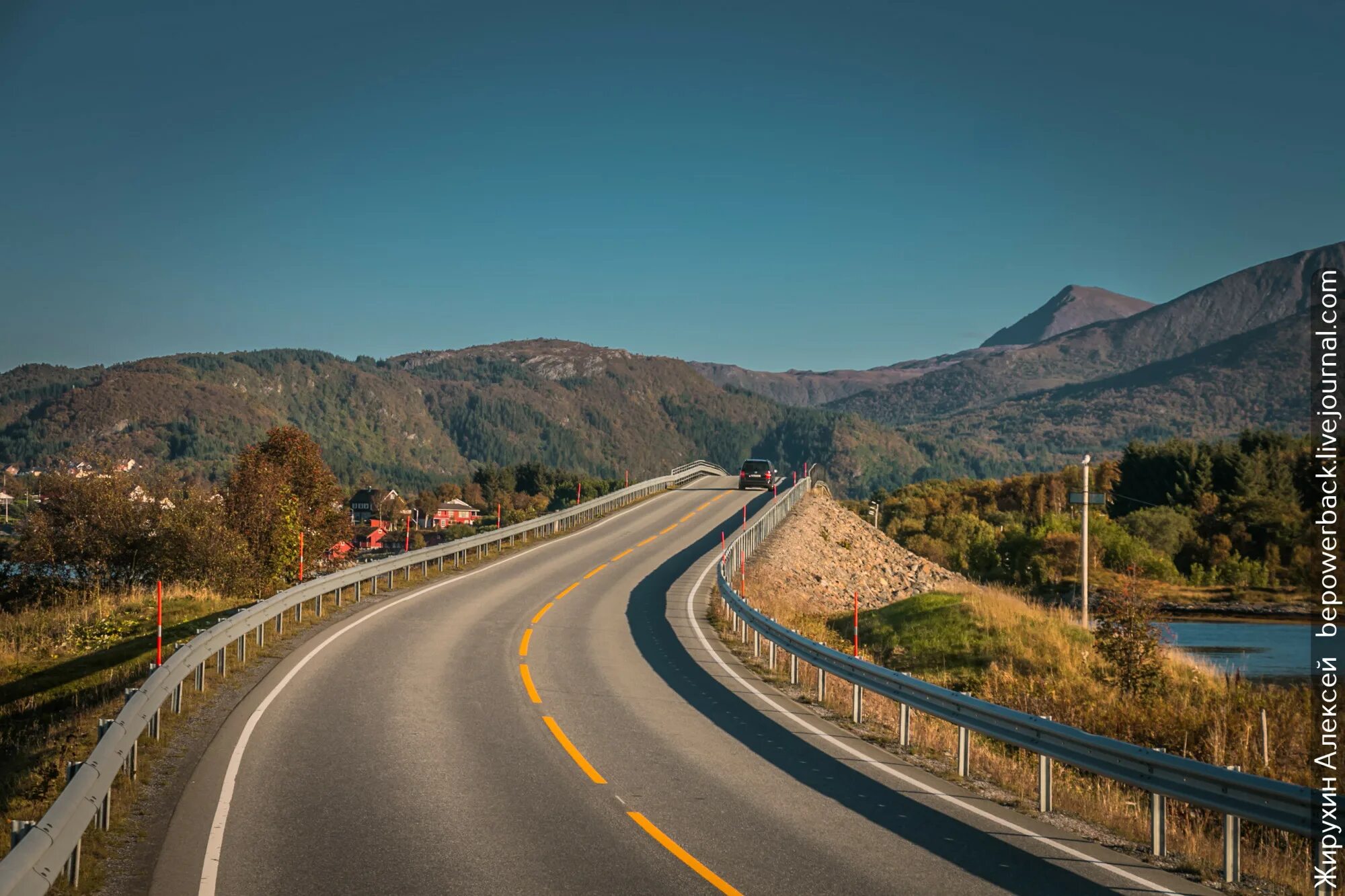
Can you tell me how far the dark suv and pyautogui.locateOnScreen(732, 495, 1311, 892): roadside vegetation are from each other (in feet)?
45.3

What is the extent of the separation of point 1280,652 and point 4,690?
4657 cm

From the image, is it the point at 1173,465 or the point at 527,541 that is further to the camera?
the point at 1173,465

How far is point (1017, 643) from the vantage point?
104 ft

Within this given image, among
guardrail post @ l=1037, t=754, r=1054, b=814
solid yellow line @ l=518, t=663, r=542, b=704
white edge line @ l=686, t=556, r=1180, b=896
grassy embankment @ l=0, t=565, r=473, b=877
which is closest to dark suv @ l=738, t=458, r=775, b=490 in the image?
grassy embankment @ l=0, t=565, r=473, b=877

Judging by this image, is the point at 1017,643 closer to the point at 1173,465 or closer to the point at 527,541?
the point at 527,541

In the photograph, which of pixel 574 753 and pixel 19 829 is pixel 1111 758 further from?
pixel 19 829

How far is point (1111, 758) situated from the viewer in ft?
28.3

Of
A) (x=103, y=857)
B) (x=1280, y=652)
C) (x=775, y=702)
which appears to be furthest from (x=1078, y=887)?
(x=1280, y=652)

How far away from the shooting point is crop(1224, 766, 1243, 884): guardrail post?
7324mm

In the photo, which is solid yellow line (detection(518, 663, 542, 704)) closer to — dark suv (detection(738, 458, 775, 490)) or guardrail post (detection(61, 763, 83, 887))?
guardrail post (detection(61, 763, 83, 887))

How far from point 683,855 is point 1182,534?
79083 mm

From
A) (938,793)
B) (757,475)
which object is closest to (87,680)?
(938,793)

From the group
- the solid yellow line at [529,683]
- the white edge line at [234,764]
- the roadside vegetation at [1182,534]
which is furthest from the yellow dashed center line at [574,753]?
the roadside vegetation at [1182,534]

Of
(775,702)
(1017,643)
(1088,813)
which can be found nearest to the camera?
(1088,813)
